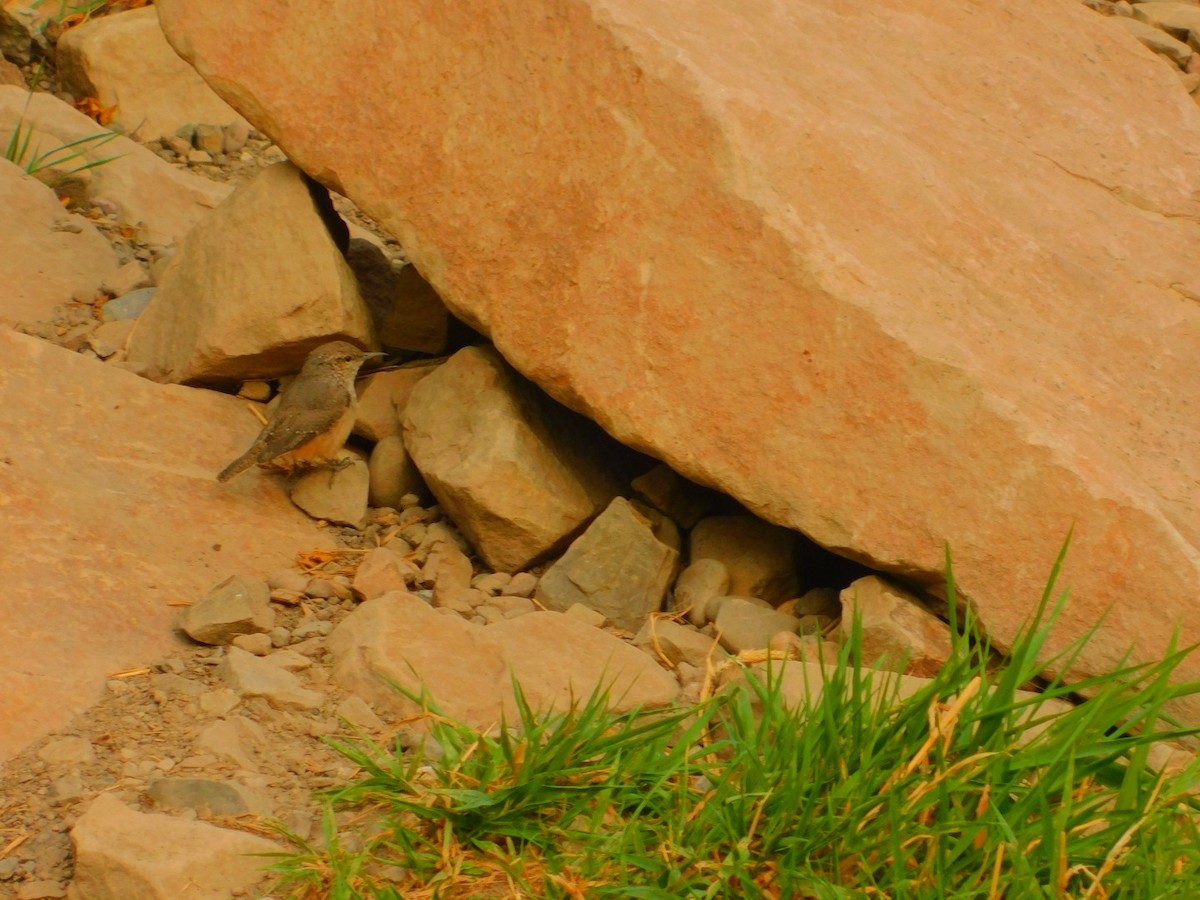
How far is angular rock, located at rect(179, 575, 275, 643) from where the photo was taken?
346 centimetres

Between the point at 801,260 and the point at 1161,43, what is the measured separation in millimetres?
3621

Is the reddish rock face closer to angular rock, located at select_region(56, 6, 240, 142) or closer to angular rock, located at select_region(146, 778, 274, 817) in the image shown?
angular rock, located at select_region(146, 778, 274, 817)

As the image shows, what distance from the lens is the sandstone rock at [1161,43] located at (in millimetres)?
6281

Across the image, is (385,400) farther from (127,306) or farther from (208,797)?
(208,797)

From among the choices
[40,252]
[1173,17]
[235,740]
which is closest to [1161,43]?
[1173,17]

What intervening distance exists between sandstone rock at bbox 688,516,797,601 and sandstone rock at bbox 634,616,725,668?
0.29 m

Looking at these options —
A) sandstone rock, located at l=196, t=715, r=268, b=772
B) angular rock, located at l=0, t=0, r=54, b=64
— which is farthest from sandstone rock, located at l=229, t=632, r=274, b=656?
angular rock, located at l=0, t=0, r=54, b=64

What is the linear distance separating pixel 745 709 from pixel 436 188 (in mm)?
1753

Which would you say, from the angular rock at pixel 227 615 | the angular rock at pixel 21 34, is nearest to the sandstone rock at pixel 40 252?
the angular rock at pixel 21 34

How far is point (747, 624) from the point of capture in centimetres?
372

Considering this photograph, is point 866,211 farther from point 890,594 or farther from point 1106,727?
point 1106,727

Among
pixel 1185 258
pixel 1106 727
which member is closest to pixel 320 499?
pixel 1106 727

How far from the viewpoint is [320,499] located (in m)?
4.24

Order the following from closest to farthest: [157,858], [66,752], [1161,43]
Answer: [157,858] < [66,752] < [1161,43]
